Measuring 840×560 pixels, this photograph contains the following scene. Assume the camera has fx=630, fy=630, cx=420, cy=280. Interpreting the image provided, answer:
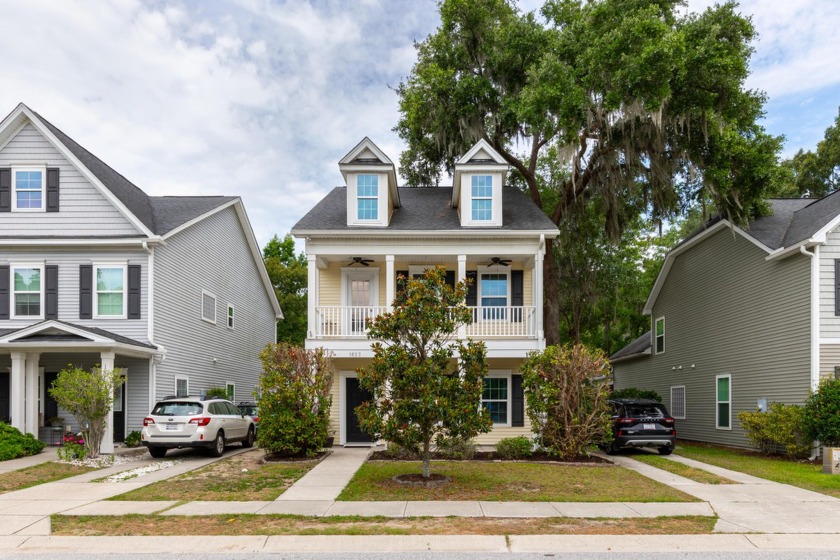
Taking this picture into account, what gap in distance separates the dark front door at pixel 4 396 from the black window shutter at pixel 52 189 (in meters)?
4.99

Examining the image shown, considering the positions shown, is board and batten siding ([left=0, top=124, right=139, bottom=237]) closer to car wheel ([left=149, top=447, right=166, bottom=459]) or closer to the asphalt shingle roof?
the asphalt shingle roof

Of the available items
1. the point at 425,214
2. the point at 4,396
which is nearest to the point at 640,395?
the point at 425,214

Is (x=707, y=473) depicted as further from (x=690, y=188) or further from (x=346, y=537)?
(x=690, y=188)

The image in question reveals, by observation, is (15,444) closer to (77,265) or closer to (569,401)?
(77,265)

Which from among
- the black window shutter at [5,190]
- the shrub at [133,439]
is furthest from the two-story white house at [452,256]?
the black window shutter at [5,190]

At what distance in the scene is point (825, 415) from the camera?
47.8 feet

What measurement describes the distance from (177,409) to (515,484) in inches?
328

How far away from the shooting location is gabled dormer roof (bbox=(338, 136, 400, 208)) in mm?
18188

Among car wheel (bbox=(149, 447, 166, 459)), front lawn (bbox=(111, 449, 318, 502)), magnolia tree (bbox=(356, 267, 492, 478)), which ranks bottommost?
car wheel (bbox=(149, 447, 166, 459))

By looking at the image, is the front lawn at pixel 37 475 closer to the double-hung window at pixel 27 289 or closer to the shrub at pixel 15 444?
the shrub at pixel 15 444

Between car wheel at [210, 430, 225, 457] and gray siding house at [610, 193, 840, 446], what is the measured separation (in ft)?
47.4

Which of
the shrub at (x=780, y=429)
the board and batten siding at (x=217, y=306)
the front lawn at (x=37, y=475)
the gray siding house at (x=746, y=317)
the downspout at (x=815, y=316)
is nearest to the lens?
the front lawn at (x=37, y=475)

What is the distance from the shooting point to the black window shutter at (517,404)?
58.6ft

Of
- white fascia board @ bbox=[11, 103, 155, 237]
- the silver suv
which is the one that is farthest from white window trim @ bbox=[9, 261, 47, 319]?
the silver suv
